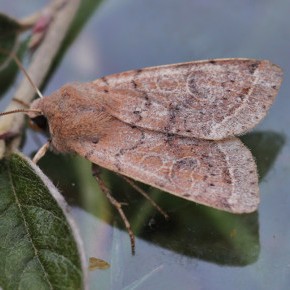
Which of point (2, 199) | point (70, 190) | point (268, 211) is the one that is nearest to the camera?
point (2, 199)

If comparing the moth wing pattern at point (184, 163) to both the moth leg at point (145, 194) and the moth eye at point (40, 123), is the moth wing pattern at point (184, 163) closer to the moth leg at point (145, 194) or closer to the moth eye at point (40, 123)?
the moth leg at point (145, 194)

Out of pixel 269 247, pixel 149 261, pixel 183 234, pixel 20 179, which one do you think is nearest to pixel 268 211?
pixel 269 247

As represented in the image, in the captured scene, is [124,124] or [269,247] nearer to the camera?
[269,247]

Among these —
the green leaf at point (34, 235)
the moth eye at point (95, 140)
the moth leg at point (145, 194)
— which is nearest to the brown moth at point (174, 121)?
the moth eye at point (95, 140)

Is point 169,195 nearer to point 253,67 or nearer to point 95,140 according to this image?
point 95,140

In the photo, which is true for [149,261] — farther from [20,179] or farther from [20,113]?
[20,113]
